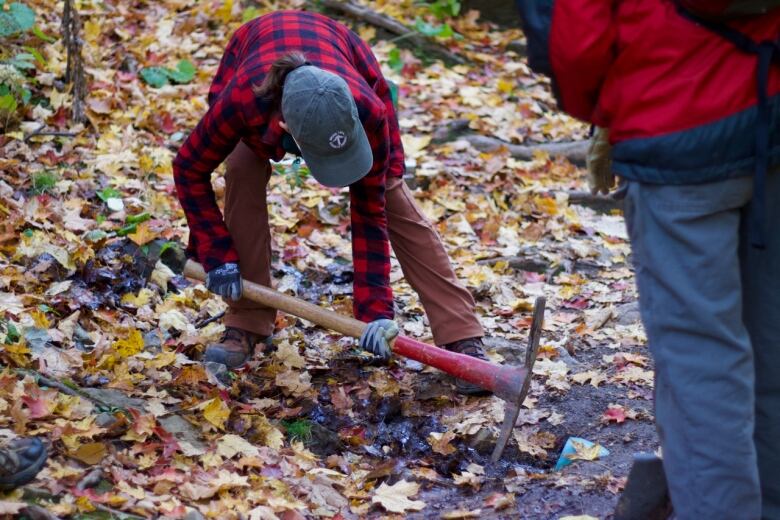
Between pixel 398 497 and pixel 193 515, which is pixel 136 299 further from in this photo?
pixel 193 515

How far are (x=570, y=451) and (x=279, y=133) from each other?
163 cm

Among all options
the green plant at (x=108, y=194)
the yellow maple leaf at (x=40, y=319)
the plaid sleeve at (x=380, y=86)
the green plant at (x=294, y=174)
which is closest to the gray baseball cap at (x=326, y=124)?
the plaid sleeve at (x=380, y=86)

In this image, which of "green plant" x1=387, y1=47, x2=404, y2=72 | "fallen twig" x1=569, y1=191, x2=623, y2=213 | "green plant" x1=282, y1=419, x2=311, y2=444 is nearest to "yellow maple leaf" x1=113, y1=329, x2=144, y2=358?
"green plant" x1=282, y1=419, x2=311, y2=444

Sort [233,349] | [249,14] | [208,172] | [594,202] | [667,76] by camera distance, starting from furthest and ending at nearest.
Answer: [249,14], [594,202], [233,349], [208,172], [667,76]

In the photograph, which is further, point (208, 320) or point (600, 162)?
point (208, 320)

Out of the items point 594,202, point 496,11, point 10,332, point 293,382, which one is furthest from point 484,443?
point 496,11

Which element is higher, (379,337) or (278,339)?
(379,337)

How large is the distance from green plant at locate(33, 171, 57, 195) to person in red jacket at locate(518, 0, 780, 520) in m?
3.62

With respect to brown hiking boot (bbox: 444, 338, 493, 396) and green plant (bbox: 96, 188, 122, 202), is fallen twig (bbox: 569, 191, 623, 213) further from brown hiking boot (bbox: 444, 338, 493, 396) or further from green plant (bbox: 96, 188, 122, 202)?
green plant (bbox: 96, 188, 122, 202)

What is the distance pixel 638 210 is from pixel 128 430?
1.84m

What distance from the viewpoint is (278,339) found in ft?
14.1

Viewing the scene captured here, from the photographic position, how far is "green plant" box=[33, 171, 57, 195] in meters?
4.93

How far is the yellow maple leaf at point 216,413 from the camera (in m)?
3.27

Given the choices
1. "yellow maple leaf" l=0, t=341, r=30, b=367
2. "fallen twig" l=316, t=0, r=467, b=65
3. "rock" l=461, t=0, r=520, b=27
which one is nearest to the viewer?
"yellow maple leaf" l=0, t=341, r=30, b=367
